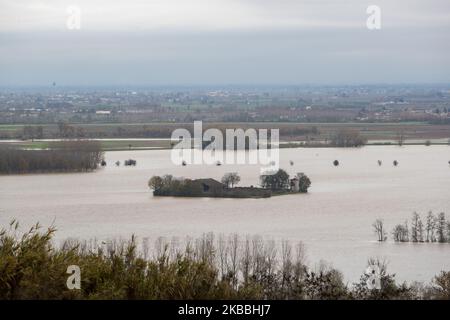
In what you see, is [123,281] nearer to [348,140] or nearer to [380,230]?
[380,230]

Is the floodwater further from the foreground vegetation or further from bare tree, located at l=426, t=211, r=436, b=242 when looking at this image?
the foreground vegetation

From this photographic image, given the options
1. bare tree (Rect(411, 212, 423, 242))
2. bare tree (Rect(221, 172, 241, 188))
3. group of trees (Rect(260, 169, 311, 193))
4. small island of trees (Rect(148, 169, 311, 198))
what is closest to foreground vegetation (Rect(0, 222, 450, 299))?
bare tree (Rect(411, 212, 423, 242))

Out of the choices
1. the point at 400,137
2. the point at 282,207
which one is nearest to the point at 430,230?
the point at 282,207

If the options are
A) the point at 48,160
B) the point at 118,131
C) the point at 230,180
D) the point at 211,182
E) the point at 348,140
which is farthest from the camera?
the point at 118,131

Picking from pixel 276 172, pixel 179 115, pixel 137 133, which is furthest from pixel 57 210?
pixel 179 115

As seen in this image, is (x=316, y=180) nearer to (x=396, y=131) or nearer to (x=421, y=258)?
(x=421, y=258)

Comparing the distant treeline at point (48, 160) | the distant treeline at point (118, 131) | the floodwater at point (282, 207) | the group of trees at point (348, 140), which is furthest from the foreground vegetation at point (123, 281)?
the distant treeline at point (118, 131)
